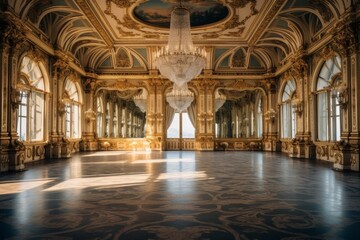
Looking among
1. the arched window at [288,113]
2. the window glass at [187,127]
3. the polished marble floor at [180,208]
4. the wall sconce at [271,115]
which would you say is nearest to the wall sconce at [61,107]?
the polished marble floor at [180,208]

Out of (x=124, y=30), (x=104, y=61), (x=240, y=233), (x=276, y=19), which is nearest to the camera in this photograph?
(x=240, y=233)

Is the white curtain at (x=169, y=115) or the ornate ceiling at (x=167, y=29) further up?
the ornate ceiling at (x=167, y=29)

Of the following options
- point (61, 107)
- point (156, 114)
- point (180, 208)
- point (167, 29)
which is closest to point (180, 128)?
point (156, 114)

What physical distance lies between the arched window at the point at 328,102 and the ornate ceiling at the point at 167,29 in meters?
0.94

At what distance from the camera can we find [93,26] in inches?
447

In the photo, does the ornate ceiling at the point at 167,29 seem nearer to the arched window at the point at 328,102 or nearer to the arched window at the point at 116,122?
the arched window at the point at 328,102

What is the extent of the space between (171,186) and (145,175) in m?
1.41

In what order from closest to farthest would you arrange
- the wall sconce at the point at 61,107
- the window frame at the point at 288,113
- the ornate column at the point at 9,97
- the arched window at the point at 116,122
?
the ornate column at the point at 9,97, the wall sconce at the point at 61,107, the window frame at the point at 288,113, the arched window at the point at 116,122

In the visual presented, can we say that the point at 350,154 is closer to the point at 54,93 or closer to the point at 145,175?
the point at 145,175

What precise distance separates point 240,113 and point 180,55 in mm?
14241

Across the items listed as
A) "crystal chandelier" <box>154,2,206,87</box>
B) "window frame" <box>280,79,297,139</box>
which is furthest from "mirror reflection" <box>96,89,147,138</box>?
"crystal chandelier" <box>154,2,206,87</box>

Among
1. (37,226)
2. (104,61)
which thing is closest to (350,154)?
(37,226)

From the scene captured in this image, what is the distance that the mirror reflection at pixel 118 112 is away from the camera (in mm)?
17688

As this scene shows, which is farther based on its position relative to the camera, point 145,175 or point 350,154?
point 350,154
